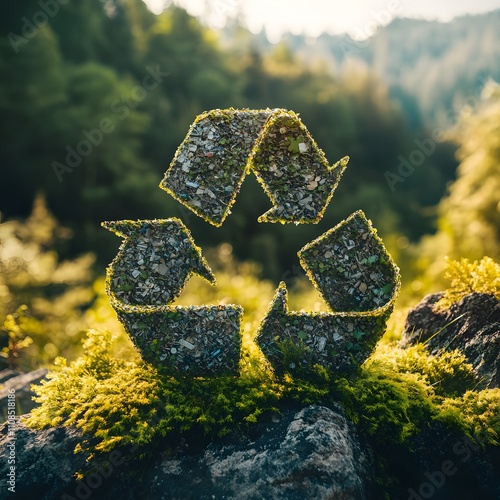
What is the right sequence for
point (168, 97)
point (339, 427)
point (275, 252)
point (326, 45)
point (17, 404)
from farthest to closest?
1. point (326, 45)
2. point (168, 97)
3. point (275, 252)
4. point (17, 404)
5. point (339, 427)

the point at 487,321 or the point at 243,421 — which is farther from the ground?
the point at 243,421

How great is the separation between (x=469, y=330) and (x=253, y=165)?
236 cm

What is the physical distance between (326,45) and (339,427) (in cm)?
11822

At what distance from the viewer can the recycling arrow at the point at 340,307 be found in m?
3.75

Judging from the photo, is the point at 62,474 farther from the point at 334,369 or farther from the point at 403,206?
the point at 403,206

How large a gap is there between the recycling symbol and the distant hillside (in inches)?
2411

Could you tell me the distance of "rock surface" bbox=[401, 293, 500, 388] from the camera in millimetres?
3893

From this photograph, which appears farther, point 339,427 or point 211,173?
point 211,173

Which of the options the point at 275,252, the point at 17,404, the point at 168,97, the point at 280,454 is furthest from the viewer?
the point at 168,97

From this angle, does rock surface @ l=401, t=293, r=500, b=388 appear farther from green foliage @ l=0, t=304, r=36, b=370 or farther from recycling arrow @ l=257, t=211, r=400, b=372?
green foliage @ l=0, t=304, r=36, b=370

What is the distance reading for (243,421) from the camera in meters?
3.39

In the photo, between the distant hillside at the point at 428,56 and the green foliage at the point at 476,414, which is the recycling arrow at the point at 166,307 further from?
the distant hillside at the point at 428,56

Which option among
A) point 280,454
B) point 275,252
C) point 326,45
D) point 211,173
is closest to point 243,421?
point 280,454

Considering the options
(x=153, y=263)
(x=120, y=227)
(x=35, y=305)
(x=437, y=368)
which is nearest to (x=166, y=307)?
(x=153, y=263)
